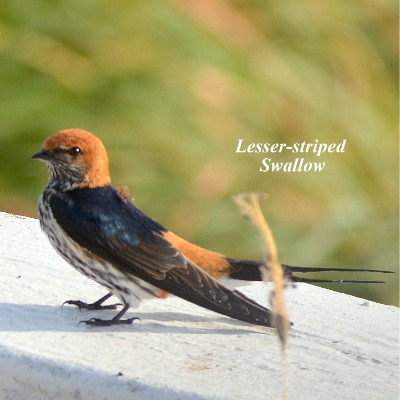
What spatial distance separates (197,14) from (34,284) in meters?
1.55

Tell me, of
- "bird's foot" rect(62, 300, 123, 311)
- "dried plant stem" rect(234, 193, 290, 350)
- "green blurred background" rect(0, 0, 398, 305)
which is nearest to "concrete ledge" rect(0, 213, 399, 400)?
"bird's foot" rect(62, 300, 123, 311)

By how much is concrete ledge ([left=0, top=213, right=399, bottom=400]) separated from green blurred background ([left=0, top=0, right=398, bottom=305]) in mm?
1045

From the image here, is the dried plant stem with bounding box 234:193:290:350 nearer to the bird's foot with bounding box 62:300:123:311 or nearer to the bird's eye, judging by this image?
the bird's foot with bounding box 62:300:123:311

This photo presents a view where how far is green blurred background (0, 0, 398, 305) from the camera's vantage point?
11.5ft

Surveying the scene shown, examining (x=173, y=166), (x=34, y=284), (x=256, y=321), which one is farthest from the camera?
(x=173, y=166)

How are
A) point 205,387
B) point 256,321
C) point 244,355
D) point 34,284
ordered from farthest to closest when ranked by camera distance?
1. point 34,284
2. point 256,321
3. point 244,355
4. point 205,387

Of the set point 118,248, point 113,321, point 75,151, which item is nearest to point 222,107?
point 75,151

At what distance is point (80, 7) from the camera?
12.0 ft

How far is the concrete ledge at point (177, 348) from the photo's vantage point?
1.80m

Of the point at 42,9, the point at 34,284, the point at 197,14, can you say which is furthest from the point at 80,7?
the point at 34,284

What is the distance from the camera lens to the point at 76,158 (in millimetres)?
2361

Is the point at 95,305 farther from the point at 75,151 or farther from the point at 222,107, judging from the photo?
the point at 222,107

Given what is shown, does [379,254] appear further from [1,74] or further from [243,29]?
[1,74]

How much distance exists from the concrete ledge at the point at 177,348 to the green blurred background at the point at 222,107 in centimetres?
105
